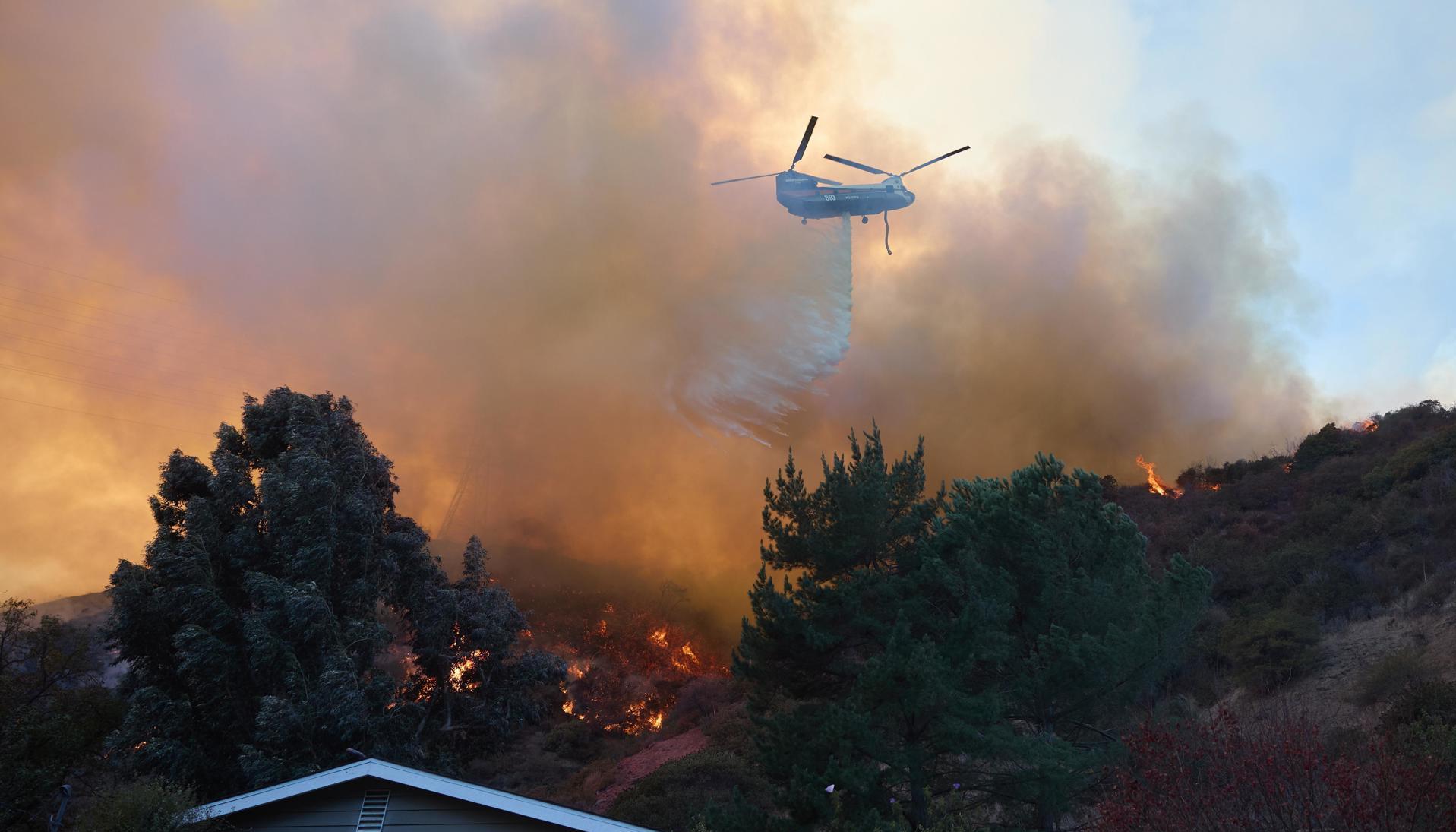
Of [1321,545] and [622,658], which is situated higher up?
[622,658]

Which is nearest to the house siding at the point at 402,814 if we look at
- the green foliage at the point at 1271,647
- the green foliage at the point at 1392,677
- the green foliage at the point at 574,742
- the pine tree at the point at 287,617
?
the pine tree at the point at 287,617

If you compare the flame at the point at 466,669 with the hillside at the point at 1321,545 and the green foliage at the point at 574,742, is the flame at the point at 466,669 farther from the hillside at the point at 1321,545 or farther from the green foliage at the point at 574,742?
the hillside at the point at 1321,545

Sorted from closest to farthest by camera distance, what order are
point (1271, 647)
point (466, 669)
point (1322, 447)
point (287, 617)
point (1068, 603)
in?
point (1068, 603) → point (287, 617) → point (466, 669) → point (1271, 647) → point (1322, 447)

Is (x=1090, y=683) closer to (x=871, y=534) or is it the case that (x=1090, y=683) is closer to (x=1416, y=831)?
(x=871, y=534)

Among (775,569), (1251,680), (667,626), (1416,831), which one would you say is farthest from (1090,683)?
(667,626)

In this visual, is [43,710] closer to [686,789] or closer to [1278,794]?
[686,789]

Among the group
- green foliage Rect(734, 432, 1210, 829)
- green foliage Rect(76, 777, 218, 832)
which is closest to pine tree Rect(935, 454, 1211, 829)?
green foliage Rect(734, 432, 1210, 829)

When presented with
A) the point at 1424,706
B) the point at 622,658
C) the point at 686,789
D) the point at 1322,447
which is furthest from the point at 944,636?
the point at 622,658
